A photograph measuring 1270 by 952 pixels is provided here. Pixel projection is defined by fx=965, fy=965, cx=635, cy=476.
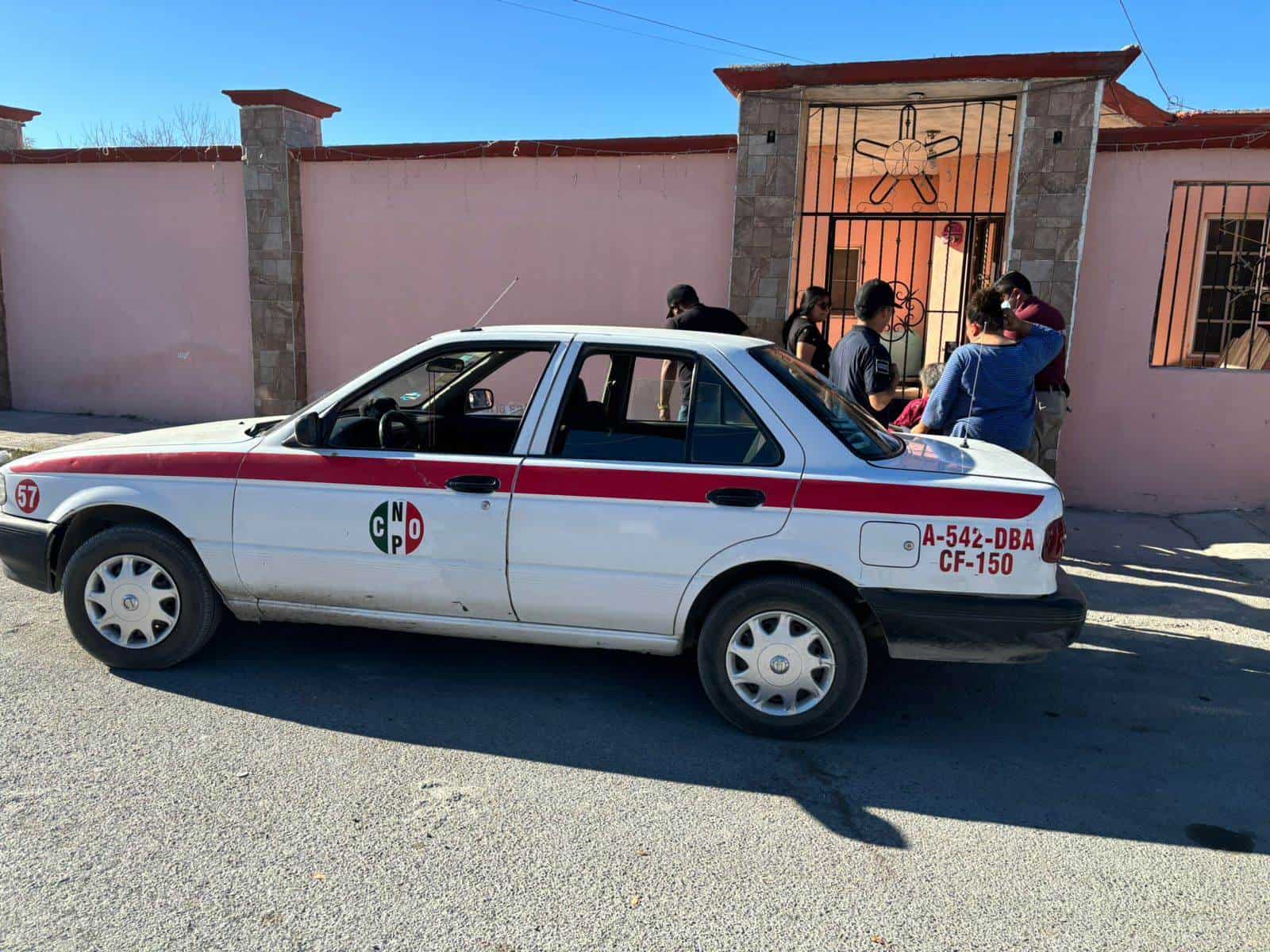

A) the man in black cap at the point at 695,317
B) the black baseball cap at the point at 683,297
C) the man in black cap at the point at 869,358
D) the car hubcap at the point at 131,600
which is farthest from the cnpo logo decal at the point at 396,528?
the black baseball cap at the point at 683,297

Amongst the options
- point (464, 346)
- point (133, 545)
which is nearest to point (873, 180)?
point (464, 346)

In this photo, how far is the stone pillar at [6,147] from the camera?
455 inches

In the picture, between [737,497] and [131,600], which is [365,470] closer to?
[131,600]

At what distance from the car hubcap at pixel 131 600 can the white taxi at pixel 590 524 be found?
12mm

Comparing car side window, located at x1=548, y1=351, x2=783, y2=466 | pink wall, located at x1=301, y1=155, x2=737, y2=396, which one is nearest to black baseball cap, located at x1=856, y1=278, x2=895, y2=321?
car side window, located at x1=548, y1=351, x2=783, y2=466

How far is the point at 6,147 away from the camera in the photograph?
458 inches

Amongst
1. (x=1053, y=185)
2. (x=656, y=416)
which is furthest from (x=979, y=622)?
(x=1053, y=185)

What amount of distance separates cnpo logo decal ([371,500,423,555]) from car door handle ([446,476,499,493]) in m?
0.20

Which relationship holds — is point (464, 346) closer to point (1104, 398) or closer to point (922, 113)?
point (1104, 398)

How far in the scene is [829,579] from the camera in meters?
3.86

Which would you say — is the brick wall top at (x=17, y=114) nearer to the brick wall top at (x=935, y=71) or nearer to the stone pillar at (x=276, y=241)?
the stone pillar at (x=276, y=241)

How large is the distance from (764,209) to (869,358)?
3317mm

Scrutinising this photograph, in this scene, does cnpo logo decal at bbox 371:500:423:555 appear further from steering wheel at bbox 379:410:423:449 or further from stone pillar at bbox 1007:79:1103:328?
stone pillar at bbox 1007:79:1103:328

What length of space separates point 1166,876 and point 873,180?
38.9 ft
